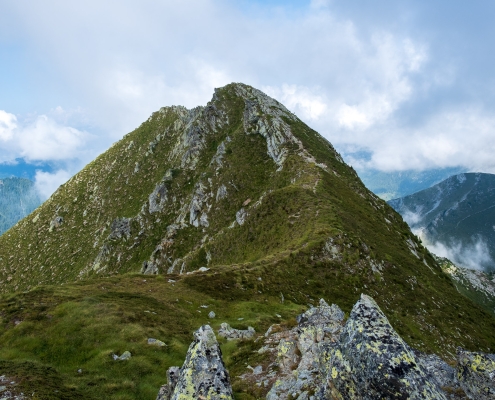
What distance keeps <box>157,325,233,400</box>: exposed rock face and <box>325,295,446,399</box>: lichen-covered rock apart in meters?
3.23

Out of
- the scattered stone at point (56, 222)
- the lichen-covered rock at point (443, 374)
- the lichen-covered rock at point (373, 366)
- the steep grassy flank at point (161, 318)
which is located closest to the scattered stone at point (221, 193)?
the steep grassy flank at point (161, 318)

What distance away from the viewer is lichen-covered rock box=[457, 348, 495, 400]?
8891 millimetres

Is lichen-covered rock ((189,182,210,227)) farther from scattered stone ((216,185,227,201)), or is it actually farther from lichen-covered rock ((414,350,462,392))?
lichen-covered rock ((414,350,462,392))

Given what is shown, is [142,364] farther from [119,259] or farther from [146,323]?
[119,259]

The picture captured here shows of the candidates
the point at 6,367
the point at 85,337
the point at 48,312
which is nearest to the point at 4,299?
the point at 48,312

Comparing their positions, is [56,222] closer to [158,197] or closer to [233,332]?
[158,197]

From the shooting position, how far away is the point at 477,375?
9180mm

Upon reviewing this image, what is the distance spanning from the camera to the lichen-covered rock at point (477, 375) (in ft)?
29.2

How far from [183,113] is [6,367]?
417ft

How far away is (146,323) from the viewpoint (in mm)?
20828

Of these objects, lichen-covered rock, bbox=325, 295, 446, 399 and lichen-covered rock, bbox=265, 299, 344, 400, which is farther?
lichen-covered rock, bbox=265, 299, 344, 400

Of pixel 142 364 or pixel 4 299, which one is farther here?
pixel 4 299

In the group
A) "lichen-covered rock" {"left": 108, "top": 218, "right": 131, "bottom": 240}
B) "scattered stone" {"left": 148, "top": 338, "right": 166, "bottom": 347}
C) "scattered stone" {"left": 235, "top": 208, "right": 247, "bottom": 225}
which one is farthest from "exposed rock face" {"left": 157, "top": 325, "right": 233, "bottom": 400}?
"lichen-covered rock" {"left": 108, "top": 218, "right": 131, "bottom": 240}

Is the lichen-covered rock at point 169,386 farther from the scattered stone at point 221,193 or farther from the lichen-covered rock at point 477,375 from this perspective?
the scattered stone at point 221,193
